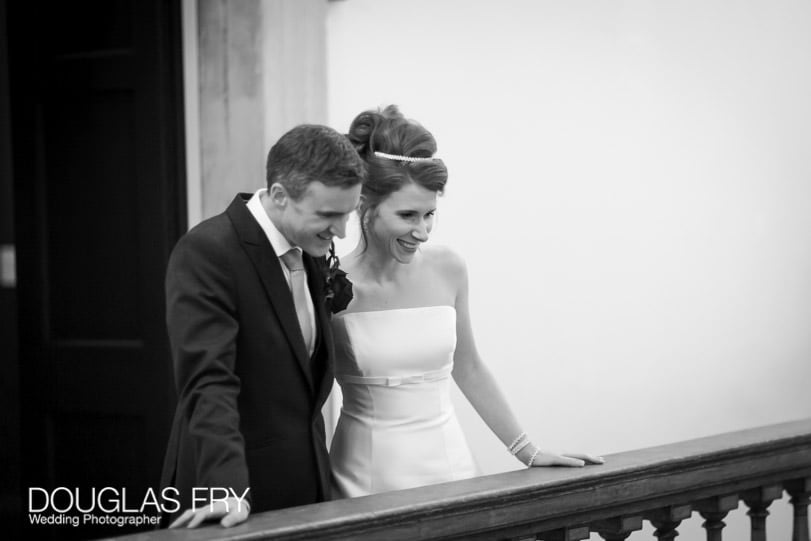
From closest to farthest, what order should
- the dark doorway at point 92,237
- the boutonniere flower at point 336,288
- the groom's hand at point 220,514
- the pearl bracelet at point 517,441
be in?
the groom's hand at point 220,514 < the boutonniere flower at point 336,288 < the pearl bracelet at point 517,441 < the dark doorway at point 92,237

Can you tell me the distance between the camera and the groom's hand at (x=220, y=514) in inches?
63.7

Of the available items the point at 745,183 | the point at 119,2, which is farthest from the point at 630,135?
the point at 119,2

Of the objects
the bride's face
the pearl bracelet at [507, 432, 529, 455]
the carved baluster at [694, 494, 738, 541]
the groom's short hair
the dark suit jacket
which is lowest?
the pearl bracelet at [507, 432, 529, 455]

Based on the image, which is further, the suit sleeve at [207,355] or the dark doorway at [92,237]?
the dark doorway at [92,237]

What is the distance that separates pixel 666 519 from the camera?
2.02m

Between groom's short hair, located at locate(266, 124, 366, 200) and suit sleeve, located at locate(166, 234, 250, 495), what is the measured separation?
20 centimetres

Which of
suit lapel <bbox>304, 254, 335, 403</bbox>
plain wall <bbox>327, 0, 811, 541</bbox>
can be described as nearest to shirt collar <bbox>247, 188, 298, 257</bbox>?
suit lapel <bbox>304, 254, 335, 403</bbox>

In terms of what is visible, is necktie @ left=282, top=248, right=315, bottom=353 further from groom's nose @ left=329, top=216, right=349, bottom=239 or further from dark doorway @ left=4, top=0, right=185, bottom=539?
dark doorway @ left=4, top=0, right=185, bottom=539

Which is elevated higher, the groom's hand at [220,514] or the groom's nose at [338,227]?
the groom's nose at [338,227]

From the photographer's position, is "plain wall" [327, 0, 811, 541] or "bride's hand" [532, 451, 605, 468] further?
"plain wall" [327, 0, 811, 541]

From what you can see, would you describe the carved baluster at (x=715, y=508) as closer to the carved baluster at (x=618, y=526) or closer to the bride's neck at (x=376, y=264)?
the carved baluster at (x=618, y=526)

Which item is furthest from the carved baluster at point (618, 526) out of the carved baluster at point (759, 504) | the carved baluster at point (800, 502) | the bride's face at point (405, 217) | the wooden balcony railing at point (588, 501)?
the bride's face at point (405, 217)

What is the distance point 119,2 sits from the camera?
165 inches

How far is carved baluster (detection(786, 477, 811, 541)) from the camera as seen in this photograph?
7.17 feet
